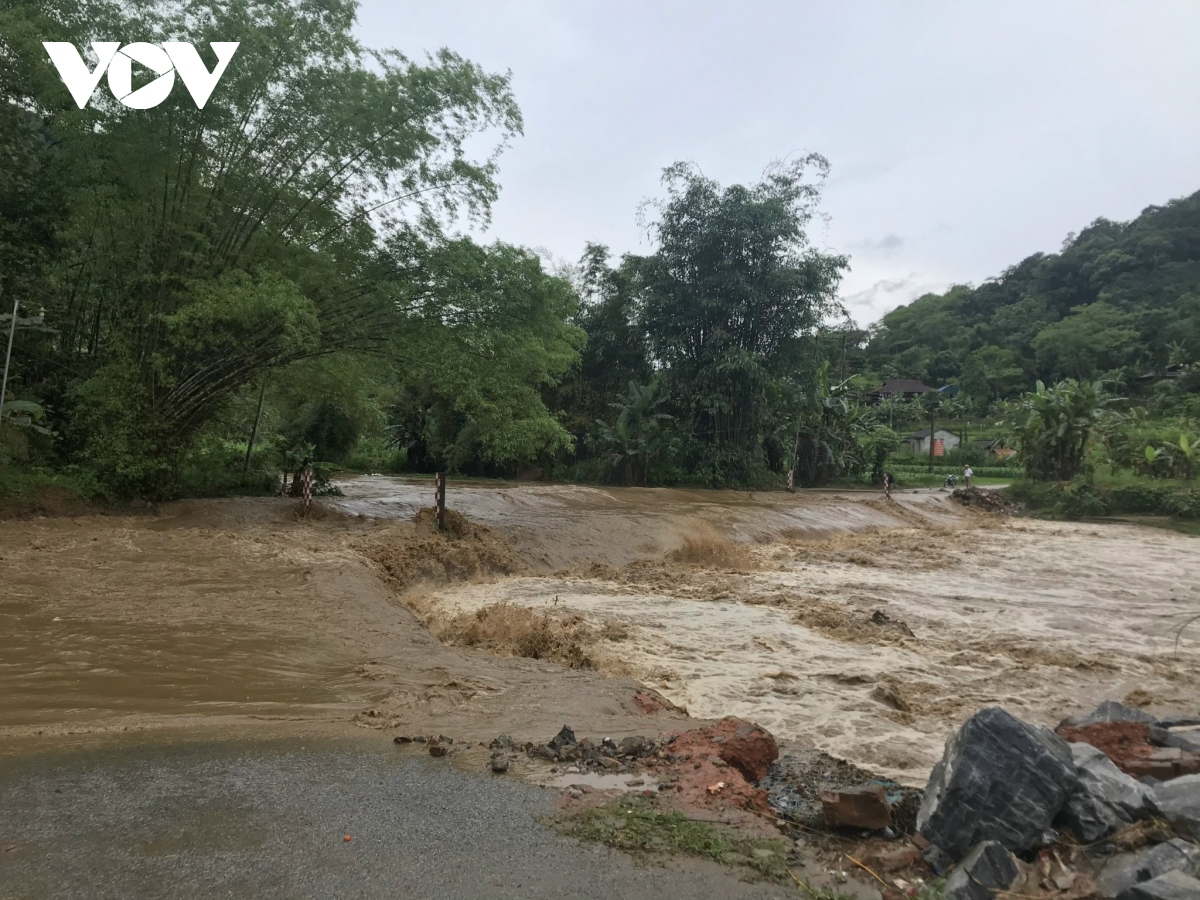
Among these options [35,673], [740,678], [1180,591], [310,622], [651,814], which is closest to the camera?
[651,814]

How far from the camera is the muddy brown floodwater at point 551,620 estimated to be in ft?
17.4

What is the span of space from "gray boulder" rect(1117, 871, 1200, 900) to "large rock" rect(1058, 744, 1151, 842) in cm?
49

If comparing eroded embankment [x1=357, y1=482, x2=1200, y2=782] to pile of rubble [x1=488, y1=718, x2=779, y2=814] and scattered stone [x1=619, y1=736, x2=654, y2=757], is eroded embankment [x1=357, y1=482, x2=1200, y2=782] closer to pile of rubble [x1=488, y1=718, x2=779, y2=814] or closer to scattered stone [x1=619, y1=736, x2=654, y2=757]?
pile of rubble [x1=488, y1=718, x2=779, y2=814]

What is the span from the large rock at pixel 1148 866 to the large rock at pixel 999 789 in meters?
0.27

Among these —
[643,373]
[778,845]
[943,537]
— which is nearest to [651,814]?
[778,845]

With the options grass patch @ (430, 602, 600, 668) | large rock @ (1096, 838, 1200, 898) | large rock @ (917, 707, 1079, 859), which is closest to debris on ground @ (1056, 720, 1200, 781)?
large rock @ (917, 707, 1079, 859)

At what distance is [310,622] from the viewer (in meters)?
7.44

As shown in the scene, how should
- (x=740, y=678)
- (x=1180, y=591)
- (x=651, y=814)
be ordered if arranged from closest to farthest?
(x=651, y=814) → (x=740, y=678) → (x=1180, y=591)

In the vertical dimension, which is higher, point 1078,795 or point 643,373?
point 643,373

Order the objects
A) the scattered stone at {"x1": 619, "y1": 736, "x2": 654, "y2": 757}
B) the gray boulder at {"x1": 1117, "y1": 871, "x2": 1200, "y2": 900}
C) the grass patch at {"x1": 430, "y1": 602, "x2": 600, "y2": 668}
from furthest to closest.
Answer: the grass patch at {"x1": 430, "y1": 602, "x2": 600, "y2": 668} < the scattered stone at {"x1": 619, "y1": 736, "x2": 654, "y2": 757} < the gray boulder at {"x1": 1117, "y1": 871, "x2": 1200, "y2": 900}

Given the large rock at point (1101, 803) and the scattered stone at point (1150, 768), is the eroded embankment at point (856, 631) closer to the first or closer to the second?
the scattered stone at point (1150, 768)

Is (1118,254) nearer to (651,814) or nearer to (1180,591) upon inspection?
(1180,591)

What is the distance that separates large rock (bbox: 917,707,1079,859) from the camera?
2.92 m

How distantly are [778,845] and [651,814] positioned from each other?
548mm
